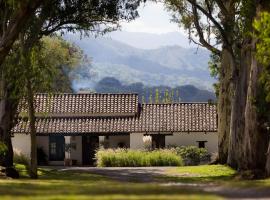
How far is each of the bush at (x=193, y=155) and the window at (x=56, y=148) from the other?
10657 millimetres

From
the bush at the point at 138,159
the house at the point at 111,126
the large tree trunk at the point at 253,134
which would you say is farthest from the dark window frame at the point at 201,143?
the large tree trunk at the point at 253,134

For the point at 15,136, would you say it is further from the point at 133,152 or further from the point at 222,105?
the point at 222,105

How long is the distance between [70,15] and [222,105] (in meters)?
11.2

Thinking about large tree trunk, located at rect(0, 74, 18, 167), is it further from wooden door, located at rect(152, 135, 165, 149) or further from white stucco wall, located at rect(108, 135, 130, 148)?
white stucco wall, located at rect(108, 135, 130, 148)

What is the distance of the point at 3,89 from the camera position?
3216 centimetres

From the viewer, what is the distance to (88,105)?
5844 cm

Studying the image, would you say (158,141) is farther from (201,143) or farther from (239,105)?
(239,105)

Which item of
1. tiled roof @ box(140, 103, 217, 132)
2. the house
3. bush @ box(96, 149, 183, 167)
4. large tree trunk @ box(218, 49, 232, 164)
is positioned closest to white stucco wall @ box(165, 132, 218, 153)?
the house

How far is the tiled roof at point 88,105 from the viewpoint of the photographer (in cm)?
5728

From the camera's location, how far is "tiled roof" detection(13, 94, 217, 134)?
5500 cm

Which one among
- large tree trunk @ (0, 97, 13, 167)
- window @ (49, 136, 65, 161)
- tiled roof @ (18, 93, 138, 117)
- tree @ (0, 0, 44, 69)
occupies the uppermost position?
tree @ (0, 0, 44, 69)

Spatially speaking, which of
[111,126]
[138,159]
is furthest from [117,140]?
[138,159]

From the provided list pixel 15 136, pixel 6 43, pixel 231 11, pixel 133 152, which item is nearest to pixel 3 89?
pixel 6 43

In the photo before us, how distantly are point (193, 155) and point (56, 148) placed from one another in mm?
12217
